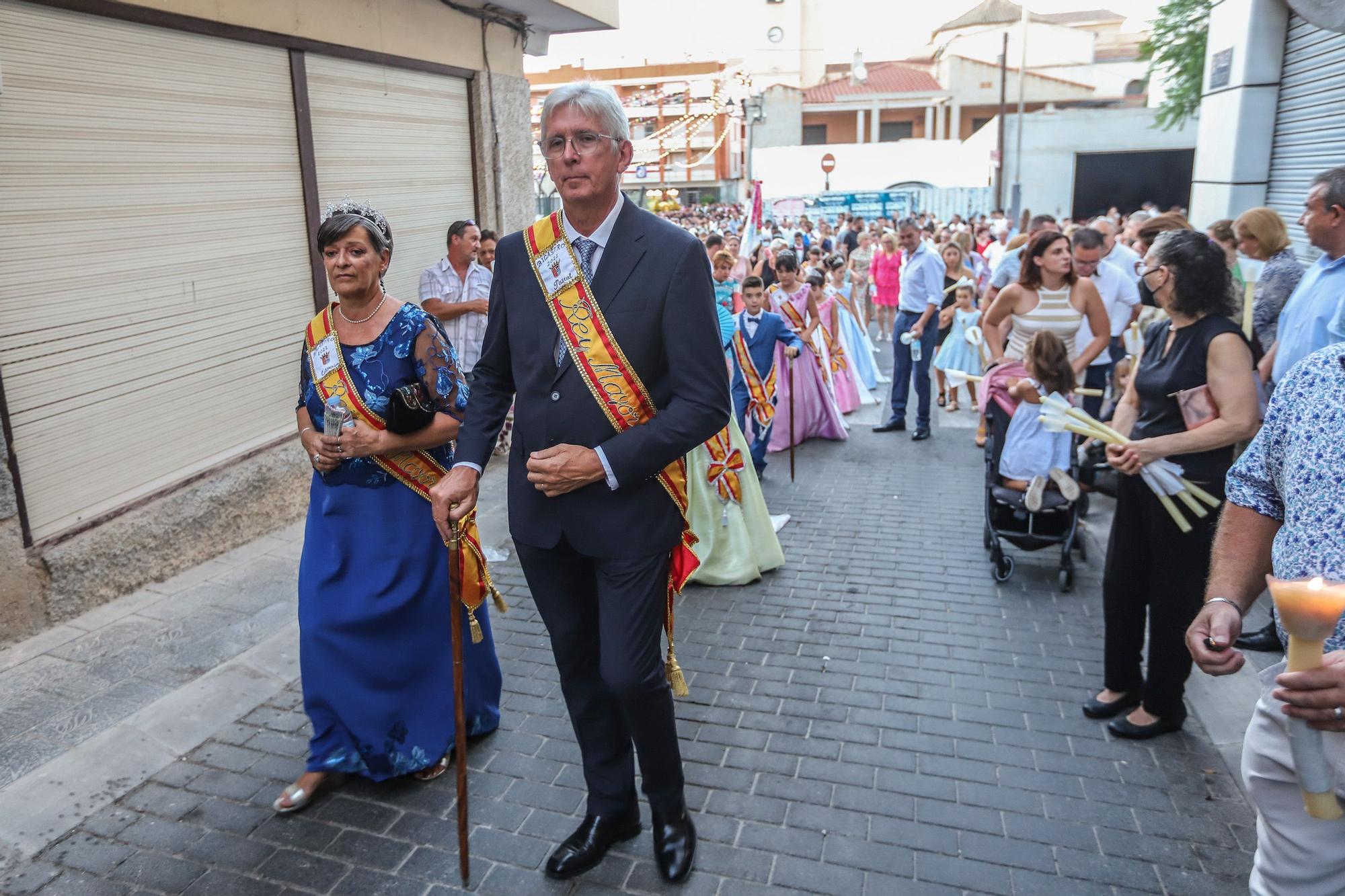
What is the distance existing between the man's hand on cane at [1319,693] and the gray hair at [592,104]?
1.99m

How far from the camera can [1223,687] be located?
14.6 feet

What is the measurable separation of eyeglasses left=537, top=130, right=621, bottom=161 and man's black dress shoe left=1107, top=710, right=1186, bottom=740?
10.1 ft

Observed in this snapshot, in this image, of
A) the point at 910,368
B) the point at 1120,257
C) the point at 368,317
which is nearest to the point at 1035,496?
the point at 1120,257

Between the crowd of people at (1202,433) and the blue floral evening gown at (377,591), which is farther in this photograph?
the blue floral evening gown at (377,591)

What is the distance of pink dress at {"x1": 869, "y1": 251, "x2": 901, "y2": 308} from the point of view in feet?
49.4

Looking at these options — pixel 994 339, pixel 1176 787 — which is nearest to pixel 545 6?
pixel 994 339

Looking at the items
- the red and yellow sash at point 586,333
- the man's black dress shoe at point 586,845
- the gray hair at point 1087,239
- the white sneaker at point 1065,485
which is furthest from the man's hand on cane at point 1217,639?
the gray hair at point 1087,239

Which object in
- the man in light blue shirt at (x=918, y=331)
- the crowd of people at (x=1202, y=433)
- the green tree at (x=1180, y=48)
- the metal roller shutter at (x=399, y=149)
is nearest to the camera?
the crowd of people at (x=1202, y=433)

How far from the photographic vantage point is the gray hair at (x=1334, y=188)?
3877 millimetres

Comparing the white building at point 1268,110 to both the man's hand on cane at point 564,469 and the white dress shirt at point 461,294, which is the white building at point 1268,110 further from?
the man's hand on cane at point 564,469

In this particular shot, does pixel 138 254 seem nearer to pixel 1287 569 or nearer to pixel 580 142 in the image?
pixel 580 142

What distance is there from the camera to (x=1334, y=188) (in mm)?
3895

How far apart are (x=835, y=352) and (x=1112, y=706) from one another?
6835mm

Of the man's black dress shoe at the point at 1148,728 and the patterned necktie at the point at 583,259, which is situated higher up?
the patterned necktie at the point at 583,259
